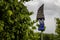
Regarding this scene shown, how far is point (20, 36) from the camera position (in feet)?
27.5

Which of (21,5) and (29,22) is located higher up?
(21,5)

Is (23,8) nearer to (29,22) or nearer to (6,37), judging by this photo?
(29,22)

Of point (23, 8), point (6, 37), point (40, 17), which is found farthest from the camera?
point (40, 17)

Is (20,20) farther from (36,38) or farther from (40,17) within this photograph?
(40,17)

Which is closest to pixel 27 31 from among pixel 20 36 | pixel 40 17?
pixel 20 36

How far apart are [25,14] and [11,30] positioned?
0.85 m

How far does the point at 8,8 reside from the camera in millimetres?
8289

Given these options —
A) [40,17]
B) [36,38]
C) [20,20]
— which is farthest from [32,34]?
[40,17]

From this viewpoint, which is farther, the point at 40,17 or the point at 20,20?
the point at 40,17

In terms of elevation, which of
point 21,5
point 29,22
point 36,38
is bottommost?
point 36,38

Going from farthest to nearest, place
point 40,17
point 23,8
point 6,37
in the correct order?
1. point 40,17
2. point 23,8
3. point 6,37

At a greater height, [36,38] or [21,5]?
[21,5]

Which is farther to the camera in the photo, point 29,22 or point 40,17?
point 40,17

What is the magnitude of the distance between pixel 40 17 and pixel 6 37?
33.0ft
